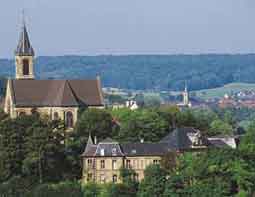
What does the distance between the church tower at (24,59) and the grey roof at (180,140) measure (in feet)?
77.8

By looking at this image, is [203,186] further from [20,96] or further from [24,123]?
[20,96]

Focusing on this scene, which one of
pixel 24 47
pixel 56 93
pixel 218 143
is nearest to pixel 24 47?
pixel 24 47

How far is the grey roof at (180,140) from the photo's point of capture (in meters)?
80.1

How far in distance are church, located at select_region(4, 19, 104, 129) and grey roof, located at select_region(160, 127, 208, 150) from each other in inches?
493

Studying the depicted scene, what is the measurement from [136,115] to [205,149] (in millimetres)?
11456

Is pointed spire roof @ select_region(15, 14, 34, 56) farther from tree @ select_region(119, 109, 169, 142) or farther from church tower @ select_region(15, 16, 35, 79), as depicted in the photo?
tree @ select_region(119, 109, 169, 142)

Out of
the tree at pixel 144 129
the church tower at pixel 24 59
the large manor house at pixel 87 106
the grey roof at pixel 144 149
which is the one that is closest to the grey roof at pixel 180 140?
the large manor house at pixel 87 106

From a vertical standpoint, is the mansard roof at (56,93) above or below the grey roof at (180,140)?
above

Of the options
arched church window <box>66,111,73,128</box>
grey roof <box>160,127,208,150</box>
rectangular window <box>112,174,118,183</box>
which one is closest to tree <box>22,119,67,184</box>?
rectangular window <box>112,174,118,183</box>

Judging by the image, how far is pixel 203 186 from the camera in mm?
72000

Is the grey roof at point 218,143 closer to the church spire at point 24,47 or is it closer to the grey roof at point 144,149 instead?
the grey roof at point 144,149

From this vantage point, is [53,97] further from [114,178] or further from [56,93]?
[114,178]

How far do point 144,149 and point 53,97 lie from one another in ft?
54.5

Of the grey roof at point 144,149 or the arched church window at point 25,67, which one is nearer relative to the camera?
the grey roof at point 144,149
